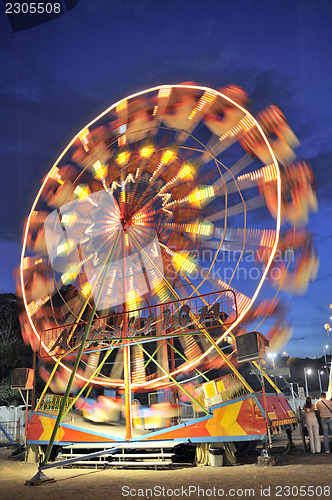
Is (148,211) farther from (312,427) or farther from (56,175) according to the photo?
(312,427)

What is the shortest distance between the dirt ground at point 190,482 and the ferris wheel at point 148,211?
3032 millimetres

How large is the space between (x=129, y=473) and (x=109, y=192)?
762cm

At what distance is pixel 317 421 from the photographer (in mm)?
10242

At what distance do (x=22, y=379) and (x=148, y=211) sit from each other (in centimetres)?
624

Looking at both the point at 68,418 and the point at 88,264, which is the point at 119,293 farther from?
the point at 68,418

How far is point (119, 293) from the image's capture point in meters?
14.4

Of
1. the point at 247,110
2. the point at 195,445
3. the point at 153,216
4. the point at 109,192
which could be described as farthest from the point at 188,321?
the point at 247,110

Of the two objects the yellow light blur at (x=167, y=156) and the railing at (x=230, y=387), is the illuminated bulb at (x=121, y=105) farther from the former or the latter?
the railing at (x=230, y=387)

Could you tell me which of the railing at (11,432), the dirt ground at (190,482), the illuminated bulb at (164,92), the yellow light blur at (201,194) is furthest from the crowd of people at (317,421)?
the railing at (11,432)

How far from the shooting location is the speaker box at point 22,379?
13383 millimetres

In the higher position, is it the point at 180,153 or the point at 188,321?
the point at 180,153

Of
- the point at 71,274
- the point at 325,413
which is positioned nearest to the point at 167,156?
the point at 71,274

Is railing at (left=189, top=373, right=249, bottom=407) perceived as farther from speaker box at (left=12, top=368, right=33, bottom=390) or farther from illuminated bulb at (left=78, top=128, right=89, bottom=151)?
illuminated bulb at (left=78, top=128, right=89, bottom=151)

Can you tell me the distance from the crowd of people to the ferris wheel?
9.08ft
